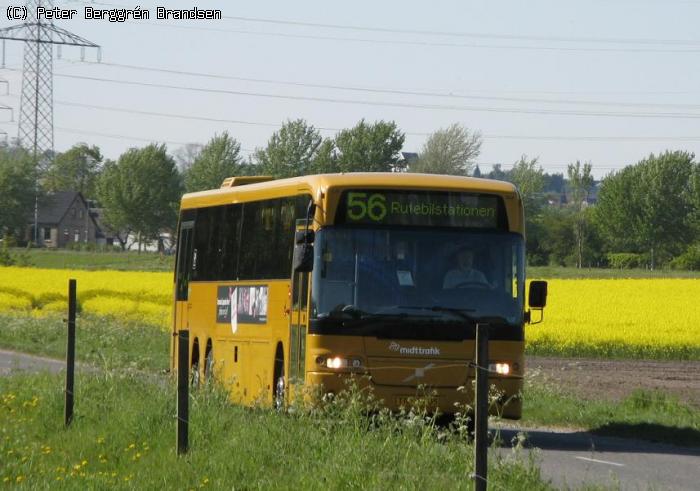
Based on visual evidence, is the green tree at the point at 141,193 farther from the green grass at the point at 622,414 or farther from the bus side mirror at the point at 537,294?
the bus side mirror at the point at 537,294

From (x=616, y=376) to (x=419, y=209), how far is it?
1194 cm

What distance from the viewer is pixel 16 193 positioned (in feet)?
442

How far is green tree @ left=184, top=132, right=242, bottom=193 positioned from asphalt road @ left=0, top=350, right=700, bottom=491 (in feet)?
408

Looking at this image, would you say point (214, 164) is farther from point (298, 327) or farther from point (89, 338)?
point (298, 327)

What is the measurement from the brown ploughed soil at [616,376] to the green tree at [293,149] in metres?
99.8

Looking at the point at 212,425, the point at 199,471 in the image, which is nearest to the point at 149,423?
the point at 212,425

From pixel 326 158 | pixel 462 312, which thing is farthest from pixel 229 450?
pixel 326 158

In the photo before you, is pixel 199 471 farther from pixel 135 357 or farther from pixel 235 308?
pixel 135 357

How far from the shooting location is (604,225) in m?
133

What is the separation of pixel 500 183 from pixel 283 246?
2794mm

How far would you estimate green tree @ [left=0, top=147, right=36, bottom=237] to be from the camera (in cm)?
13338

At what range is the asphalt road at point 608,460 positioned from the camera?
1371 cm

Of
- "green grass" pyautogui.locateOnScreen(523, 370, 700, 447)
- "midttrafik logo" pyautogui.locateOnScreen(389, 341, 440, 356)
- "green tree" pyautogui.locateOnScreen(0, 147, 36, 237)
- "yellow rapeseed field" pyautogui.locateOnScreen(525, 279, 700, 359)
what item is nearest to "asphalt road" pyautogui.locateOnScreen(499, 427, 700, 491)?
"green grass" pyautogui.locateOnScreen(523, 370, 700, 447)

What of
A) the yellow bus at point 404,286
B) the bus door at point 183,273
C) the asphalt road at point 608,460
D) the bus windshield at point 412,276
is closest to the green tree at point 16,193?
the bus door at point 183,273
